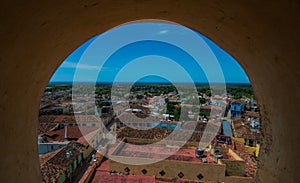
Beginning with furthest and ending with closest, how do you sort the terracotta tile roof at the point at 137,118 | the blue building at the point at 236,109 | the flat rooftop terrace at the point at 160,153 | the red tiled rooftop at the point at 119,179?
1. the blue building at the point at 236,109
2. the terracotta tile roof at the point at 137,118
3. the flat rooftop terrace at the point at 160,153
4. the red tiled rooftop at the point at 119,179

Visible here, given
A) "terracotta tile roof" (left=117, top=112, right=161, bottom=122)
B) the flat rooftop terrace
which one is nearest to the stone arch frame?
the flat rooftop terrace

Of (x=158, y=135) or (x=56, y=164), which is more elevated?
(x=158, y=135)

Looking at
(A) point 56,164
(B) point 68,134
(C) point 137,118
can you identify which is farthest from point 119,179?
(C) point 137,118

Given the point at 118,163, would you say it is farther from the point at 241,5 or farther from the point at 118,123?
the point at 118,123

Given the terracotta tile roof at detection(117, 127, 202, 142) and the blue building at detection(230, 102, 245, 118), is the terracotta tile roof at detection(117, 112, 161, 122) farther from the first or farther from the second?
the blue building at detection(230, 102, 245, 118)

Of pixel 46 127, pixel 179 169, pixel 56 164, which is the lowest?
pixel 46 127

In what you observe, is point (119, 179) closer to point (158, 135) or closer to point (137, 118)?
point (158, 135)

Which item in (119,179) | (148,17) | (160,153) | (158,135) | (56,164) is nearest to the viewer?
(148,17)

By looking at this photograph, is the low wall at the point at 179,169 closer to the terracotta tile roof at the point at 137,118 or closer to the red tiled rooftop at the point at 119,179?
the red tiled rooftop at the point at 119,179

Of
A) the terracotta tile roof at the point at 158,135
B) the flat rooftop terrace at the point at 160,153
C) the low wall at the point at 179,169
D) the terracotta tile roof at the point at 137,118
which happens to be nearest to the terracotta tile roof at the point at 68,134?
the terracotta tile roof at the point at 158,135

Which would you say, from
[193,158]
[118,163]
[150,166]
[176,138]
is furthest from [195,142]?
[118,163]
